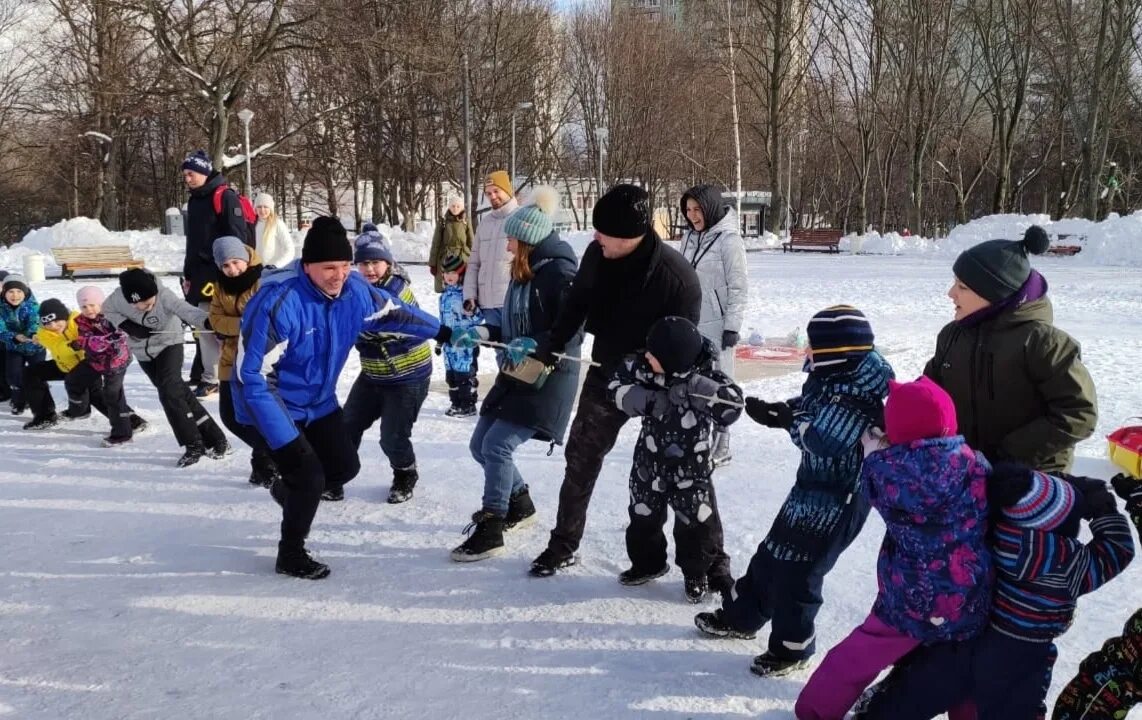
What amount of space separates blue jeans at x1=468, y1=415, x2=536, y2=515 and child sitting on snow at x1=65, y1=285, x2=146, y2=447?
137 inches

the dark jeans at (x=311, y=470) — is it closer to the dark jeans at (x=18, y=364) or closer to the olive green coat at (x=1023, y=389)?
the olive green coat at (x=1023, y=389)

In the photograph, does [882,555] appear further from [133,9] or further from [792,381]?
[133,9]

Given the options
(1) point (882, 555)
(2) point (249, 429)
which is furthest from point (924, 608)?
(2) point (249, 429)

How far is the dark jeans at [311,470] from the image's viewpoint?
402 cm

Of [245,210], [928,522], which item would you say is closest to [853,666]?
[928,522]

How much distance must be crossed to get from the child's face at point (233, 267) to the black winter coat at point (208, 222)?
1.37 meters

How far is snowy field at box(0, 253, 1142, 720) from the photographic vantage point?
306cm

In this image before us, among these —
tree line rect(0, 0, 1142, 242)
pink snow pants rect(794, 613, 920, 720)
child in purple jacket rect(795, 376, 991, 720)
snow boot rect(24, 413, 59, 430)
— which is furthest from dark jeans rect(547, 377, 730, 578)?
tree line rect(0, 0, 1142, 242)

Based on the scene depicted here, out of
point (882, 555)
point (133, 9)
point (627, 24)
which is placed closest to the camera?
point (882, 555)

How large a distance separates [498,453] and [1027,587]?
244 cm

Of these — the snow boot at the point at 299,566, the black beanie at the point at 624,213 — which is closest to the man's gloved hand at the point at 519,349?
the black beanie at the point at 624,213

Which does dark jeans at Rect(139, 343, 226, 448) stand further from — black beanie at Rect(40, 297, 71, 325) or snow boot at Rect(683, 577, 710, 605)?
snow boot at Rect(683, 577, 710, 605)

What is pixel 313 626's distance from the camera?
3.61 m

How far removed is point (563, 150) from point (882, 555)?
47.0 m
